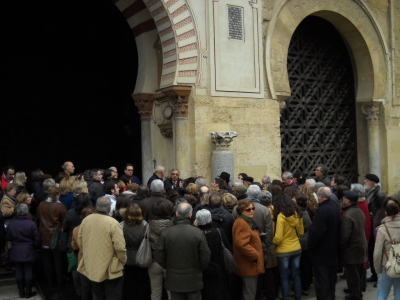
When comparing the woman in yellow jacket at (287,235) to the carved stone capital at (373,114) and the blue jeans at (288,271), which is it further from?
the carved stone capital at (373,114)

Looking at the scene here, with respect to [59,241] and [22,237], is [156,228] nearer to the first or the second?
[59,241]

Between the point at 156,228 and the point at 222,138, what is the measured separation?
13.4ft

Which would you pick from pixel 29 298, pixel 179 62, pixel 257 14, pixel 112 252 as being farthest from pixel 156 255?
pixel 257 14

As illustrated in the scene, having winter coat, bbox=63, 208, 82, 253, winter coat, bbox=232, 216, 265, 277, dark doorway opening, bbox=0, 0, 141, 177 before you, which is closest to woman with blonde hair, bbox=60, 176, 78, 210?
winter coat, bbox=63, 208, 82, 253

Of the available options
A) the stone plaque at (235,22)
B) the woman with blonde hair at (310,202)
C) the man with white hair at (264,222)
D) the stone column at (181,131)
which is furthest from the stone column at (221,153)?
the man with white hair at (264,222)

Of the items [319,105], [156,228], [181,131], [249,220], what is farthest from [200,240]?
[319,105]

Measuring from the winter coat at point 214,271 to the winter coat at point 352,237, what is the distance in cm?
144

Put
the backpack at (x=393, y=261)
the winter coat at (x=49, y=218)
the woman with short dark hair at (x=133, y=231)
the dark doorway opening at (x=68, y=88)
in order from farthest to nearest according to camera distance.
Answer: the dark doorway opening at (x=68, y=88) < the winter coat at (x=49, y=218) < the woman with short dark hair at (x=133, y=231) < the backpack at (x=393, y=261)

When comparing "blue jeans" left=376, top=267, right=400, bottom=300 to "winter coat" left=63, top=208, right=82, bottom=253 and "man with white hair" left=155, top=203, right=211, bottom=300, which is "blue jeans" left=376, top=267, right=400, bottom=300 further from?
"winter coat" left=63, top=208, right=82, bottom=253

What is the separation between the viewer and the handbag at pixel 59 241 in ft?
18.8

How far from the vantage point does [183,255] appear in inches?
172

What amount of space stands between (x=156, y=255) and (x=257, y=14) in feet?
21.1

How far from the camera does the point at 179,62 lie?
28.4 ft

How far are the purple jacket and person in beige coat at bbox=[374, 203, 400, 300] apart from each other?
3751mm
